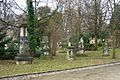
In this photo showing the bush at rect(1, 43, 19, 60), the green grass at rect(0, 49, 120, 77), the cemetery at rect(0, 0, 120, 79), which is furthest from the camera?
the bush at rect(1, 43, 19, 60)

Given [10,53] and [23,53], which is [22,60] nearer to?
[23,53]

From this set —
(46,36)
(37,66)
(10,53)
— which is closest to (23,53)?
(37,66)

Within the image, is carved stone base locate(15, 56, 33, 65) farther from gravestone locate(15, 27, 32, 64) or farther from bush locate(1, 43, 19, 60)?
bush locate(1, 43, 19, 60)

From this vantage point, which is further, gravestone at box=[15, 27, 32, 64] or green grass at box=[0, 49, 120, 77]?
gravestone at box=[15, 27, 32, 64]

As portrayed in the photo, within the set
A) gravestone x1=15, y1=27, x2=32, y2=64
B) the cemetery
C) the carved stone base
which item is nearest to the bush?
the cemetery

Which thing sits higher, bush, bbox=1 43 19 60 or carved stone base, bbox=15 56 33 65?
bush, bbox=1 43 19 60

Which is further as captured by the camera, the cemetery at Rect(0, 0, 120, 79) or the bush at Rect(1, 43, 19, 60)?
the bush at Rect(1, 43, 19, 60)

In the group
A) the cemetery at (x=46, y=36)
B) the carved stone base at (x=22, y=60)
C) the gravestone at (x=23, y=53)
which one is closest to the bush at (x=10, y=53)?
the cemetery at (x=46, y=36)

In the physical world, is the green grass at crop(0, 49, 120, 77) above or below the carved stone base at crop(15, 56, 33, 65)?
below

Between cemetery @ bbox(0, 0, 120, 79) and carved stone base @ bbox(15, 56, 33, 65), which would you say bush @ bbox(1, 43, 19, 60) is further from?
carved stone base @ bbox(15, 56, 33, 65)

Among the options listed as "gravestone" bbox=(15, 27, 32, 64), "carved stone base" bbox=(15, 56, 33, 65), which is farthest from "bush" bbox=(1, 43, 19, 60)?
"carved stone base" bbox=(15, 56, 33, 65)

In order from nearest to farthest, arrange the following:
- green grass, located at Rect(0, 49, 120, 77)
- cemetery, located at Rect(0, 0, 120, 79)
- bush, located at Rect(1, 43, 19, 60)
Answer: green grass, located at Rect(0, 49, 120, 77)
cemetery, located at Rect(0, 0, 120, 79)
bush, located at Rect(1, 43, 19, 60)

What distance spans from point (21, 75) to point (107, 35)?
1565 inches

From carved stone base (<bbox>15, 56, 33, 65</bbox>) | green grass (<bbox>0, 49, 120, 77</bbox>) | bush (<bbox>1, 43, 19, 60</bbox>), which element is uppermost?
bush (<bbox>1, 43, 19, 60</bbox>)
